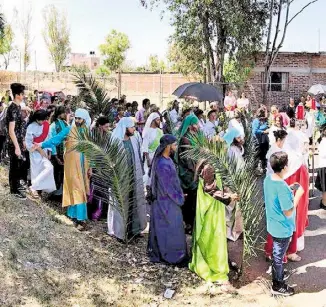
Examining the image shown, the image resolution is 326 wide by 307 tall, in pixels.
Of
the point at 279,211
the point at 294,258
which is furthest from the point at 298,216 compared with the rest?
the point at 279,211

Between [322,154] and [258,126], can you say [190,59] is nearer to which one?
[258,126]

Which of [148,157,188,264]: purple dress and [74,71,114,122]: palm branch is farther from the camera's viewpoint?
[74,71,114,122]: palm branch

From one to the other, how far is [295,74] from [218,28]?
5482mm

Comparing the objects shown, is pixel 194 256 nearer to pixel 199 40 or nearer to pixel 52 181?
pixel 52 181

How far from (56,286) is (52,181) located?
2505mm

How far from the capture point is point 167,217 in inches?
233

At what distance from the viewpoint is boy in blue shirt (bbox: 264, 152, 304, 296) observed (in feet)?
16.6

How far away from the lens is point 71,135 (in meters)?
6.75

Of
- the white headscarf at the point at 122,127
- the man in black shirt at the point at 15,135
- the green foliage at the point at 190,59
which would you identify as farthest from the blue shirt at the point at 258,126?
the green foliage at the point at 190,59

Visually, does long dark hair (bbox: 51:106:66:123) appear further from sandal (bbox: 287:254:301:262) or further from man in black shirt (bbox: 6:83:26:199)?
sandal (bbox: 287:254:301:262)

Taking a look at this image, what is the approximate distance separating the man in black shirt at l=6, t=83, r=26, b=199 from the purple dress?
7.39ft

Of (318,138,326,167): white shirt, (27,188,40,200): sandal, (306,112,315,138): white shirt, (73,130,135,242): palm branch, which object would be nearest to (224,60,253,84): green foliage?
(306,112,315,138): white shirt

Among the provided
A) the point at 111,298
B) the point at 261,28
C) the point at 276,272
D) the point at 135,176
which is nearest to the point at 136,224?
the point at 135,176

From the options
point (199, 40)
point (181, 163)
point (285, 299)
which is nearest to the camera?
point (285, 299)
